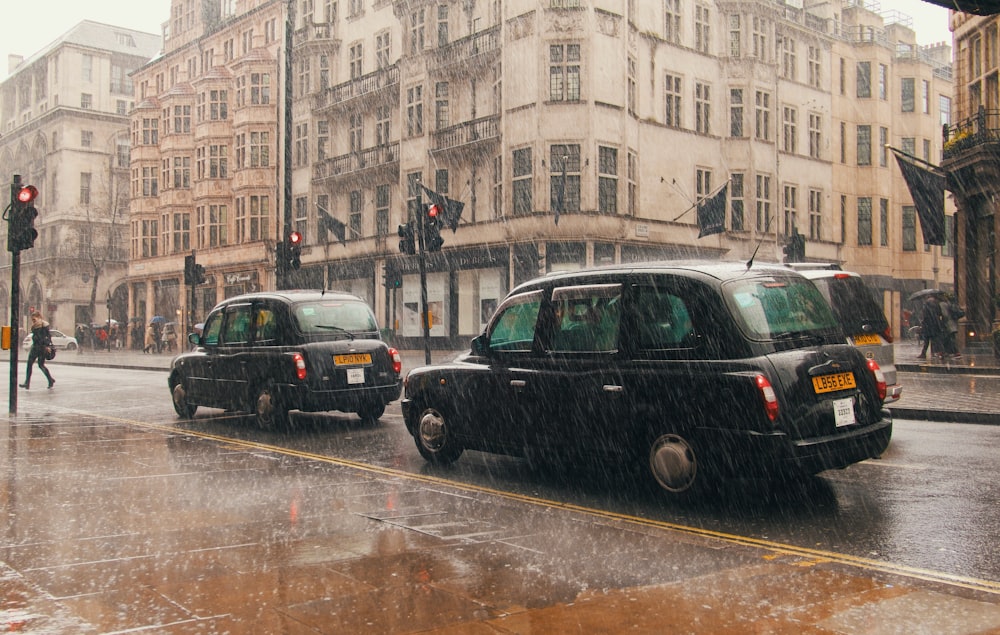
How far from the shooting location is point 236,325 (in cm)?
1248

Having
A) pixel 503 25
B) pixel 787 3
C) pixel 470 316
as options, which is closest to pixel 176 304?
pixel 470 316

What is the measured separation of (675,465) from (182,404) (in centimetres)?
916

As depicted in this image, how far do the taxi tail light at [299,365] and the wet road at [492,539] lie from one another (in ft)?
6.11

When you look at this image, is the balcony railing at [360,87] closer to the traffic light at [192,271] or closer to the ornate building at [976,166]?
the traffic light at [192,271]

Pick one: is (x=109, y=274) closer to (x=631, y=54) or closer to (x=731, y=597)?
(x=631, y=54)

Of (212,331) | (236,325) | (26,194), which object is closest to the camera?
(236,325)

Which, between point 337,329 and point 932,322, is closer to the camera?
point 337,329

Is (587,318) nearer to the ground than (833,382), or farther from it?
farther from it

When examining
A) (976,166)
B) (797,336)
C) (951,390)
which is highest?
(976,166)

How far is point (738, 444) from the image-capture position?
20.5 feet

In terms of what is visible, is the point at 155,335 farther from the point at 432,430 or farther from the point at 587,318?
the point at 587,318

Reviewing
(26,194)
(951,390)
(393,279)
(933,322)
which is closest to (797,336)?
A: (951,390)

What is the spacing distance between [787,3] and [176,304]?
128 feet

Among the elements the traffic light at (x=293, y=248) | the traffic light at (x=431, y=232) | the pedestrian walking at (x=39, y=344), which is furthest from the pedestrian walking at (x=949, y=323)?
the pedestrian walking at (x=39, y=344)
